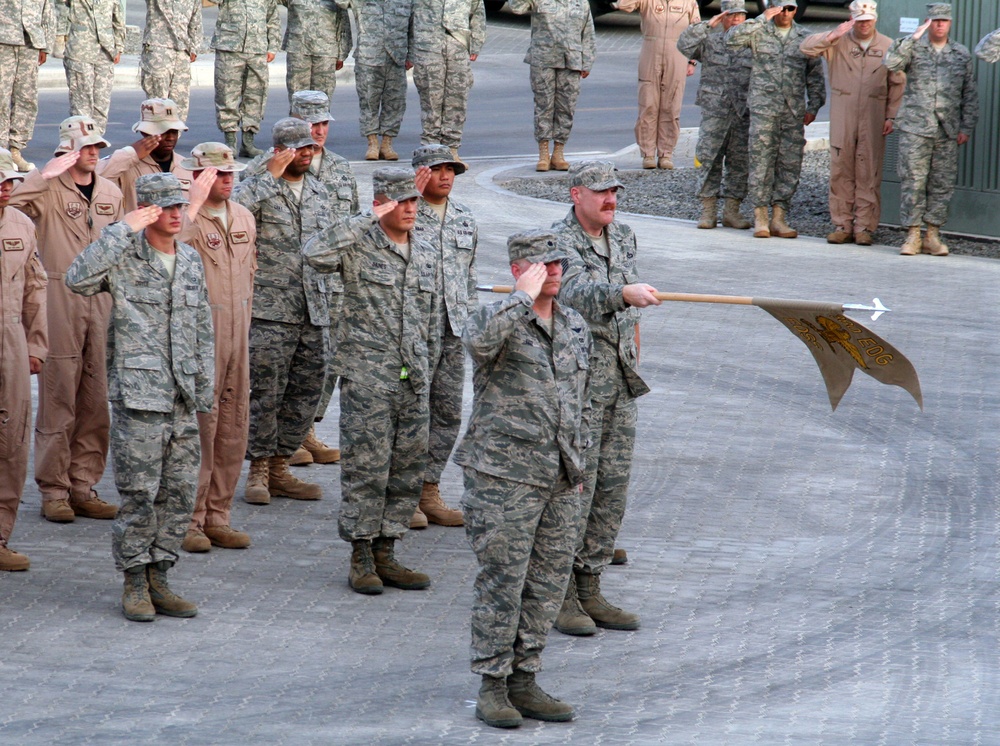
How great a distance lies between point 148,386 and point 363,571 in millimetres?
1492

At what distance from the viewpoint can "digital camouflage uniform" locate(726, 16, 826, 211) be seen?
16141 millimetres

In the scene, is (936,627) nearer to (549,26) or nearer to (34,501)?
(34,501)

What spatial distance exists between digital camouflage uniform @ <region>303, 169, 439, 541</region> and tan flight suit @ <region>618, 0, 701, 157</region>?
11993mm

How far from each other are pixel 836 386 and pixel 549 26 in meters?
11.9

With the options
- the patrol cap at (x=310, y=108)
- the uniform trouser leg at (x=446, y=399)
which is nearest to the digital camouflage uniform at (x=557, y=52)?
the patrol cap at (x=310, y=108)

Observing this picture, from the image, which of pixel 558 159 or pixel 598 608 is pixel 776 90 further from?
pixel 598 608

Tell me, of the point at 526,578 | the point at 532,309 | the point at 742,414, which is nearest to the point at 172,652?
the point at 526,578

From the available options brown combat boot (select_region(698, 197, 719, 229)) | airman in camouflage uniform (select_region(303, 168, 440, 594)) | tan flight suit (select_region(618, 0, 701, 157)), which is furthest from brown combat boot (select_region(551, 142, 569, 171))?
airman in camouflage uniform (select_region(303, 168, 440, 594))

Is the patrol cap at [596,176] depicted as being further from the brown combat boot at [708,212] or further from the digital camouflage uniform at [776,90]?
the brown combat boot at [708,212]

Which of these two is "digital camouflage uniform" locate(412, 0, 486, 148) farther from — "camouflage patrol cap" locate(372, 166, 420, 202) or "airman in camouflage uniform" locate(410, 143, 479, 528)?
"camouflage patrol cap" locate(372, 166, 420, 202)

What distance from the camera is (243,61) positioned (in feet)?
61.7

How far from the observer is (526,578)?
22.2ft

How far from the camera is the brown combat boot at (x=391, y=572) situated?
329 inches

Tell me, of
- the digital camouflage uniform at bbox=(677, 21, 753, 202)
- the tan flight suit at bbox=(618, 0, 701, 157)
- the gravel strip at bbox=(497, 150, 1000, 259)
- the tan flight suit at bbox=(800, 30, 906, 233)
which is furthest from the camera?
the tan flight suit at bbox=(618, 0, 701, 157)
